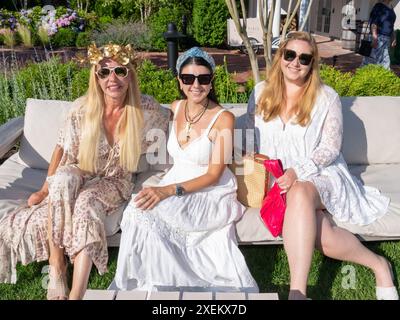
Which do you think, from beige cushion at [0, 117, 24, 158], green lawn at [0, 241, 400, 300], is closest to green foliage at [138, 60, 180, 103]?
beige cushion at [0, 117, 24, 158]

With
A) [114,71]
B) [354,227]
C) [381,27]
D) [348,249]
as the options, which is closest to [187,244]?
[348,249]

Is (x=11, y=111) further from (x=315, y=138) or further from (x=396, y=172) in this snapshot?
(x=396, y=172)

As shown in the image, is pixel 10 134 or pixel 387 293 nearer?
pixel 387 293

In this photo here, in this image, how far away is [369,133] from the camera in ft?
12.7

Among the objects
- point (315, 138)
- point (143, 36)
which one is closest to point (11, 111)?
point (315, 138)

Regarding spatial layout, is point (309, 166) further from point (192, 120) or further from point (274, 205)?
point (192, 120)

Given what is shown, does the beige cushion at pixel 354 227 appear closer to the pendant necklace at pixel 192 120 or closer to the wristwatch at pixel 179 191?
the wristwatch at pixel 179 191

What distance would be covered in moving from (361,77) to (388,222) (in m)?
2.55

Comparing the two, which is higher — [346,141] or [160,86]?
[160,86]

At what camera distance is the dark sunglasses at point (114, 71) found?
9.78 ft

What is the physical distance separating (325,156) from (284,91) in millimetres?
581

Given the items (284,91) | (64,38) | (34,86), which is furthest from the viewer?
(64,38)

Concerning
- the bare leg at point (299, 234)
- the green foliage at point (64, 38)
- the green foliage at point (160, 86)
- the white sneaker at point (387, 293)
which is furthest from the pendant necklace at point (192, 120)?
the green foliage at point (64, 38)

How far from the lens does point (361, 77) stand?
5109 mm
